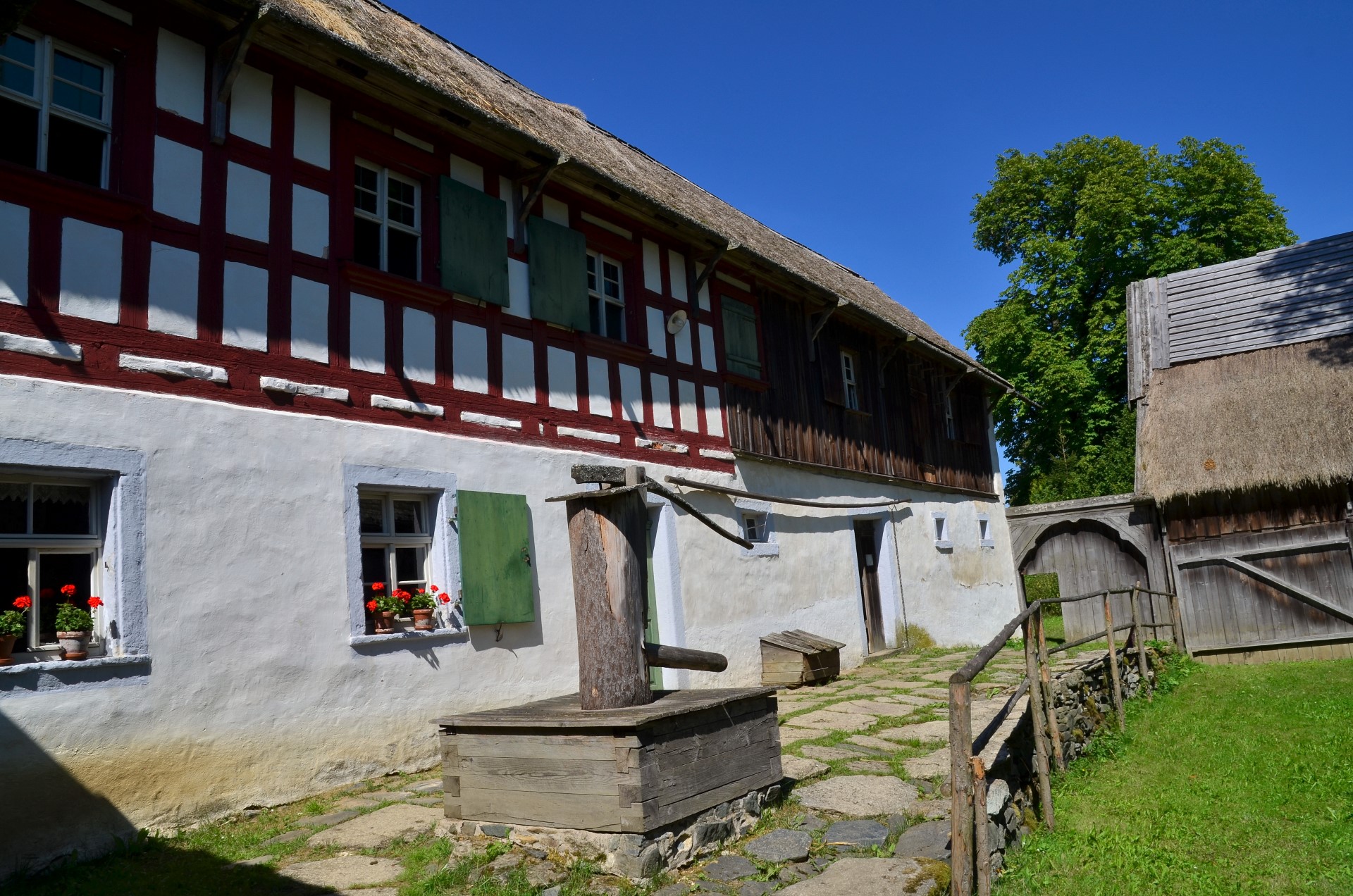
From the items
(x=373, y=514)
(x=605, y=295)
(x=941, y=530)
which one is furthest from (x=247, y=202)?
(x=941, y=530)

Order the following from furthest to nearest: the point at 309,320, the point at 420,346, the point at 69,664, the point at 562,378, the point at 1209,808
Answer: the point at 562,378
the point at 420,346
the point at 309,320
the point at 1209,808
the point at 69,664

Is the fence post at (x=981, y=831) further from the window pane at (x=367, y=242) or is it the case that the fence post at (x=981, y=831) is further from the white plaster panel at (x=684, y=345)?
the white plaster panel at (x=684, y=345)

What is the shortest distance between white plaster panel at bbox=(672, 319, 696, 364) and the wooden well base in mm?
6144

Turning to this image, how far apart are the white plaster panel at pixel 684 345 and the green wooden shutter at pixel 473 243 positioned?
8.94 feet

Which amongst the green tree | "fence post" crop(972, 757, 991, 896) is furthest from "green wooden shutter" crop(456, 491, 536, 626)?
the green tree

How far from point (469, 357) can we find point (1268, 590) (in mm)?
11998

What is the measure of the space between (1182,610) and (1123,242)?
1209cm

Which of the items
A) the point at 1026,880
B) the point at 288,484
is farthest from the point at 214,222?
the point at 1026,880

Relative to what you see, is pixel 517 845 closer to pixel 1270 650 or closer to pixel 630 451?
pixel 630 451

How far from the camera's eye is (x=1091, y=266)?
947 inches

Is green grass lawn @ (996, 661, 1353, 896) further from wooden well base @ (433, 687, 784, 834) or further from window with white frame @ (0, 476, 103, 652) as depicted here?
window with white frame @ (0, 476, 103, 652)

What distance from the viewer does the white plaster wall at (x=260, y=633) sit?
5.59 m

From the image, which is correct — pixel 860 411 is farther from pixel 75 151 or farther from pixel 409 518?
pixel 75 151

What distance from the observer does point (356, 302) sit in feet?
24.6
